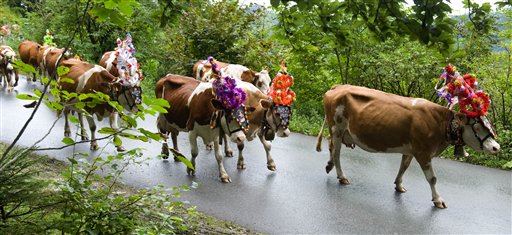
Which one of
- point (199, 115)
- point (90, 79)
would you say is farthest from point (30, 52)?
point (199, 115)

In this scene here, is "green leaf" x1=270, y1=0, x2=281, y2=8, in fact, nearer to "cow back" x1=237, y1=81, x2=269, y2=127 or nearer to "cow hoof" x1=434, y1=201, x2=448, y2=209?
"cow back" x1=237, y1=81, x2=269, y2=127

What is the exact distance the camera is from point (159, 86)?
870 centimetres

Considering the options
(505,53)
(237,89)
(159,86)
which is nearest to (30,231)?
(237,89)

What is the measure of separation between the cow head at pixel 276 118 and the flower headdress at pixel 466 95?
2320 millimetres

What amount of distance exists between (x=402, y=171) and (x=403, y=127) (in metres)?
0.87

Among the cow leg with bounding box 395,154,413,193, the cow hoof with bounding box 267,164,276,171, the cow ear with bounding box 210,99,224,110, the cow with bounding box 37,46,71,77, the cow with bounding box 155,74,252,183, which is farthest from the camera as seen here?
the cow with bounding box 37,46,71,77

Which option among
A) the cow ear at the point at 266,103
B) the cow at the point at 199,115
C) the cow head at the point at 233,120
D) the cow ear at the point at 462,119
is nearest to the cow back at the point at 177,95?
the cow at the point at 199,115

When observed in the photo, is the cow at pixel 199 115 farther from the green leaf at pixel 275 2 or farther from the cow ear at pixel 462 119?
the green leaf at pixel 275 2

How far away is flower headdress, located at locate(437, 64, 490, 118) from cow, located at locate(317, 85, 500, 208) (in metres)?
0.11

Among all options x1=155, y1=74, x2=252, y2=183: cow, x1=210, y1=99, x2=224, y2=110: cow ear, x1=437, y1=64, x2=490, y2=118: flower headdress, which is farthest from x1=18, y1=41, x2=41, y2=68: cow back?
x1=437, y1=64, x2=490, y2=118: flower headdress

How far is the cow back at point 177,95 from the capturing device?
26.2ft

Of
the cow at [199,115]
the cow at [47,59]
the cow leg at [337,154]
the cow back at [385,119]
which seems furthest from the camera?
the cow at [47,59]

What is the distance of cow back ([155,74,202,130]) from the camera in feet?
26.2

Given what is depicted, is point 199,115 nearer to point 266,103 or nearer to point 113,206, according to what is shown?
point 266,103
